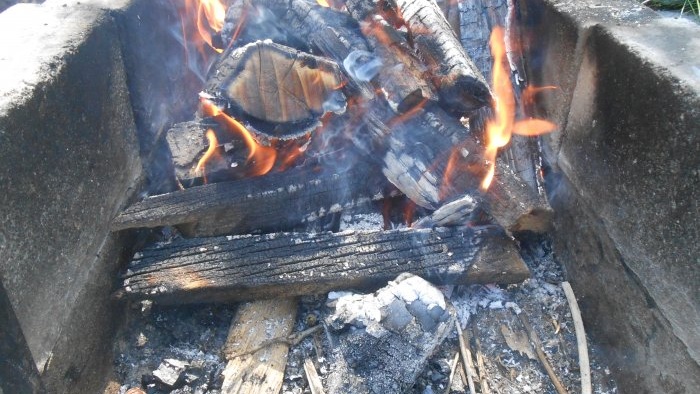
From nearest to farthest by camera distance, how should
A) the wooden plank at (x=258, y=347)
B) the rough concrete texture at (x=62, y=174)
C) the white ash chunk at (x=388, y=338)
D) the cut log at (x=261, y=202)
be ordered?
1. the rough concrete texture at (x=62, y=174)
2. the white ash chunk at (x=388, y=338)
3. the wooden plank at (x=258, y=347)
4. the cut log at (x=261, y=202)

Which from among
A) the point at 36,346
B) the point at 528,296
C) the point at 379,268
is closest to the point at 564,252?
the point at 528,296

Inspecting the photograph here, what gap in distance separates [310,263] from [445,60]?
4.11 feet

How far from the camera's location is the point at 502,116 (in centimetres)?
313

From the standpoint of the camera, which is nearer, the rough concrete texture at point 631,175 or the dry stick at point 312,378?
the rough concrete texture at point 631,175

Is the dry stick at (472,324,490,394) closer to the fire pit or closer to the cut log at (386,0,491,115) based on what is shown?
the fire pit

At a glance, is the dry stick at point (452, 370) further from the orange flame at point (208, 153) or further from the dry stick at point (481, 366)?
the orange flame at point (208, 153)

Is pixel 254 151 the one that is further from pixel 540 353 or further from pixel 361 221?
pixel 540 353

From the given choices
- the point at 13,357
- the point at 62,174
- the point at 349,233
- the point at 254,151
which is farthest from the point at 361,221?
the point at 13,357

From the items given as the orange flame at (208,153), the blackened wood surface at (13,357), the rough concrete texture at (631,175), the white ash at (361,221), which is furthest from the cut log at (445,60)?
the blackened wood surface at (13,357)

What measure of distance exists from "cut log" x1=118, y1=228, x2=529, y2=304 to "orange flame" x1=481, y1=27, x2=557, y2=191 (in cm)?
56

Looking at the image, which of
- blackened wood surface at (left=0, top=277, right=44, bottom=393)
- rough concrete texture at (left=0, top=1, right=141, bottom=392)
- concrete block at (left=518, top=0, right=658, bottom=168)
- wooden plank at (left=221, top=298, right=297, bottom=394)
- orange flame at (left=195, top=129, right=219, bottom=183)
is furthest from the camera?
orange flame at (left=195, top=129, right=219, bottom=183)

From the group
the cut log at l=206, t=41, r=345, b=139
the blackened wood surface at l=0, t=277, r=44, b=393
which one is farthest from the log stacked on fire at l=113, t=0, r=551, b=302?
the blackened wood surface at l=0, t=277, r=44, b=393

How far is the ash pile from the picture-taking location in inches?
95.4

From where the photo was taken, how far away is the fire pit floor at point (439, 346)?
7.99 ft
